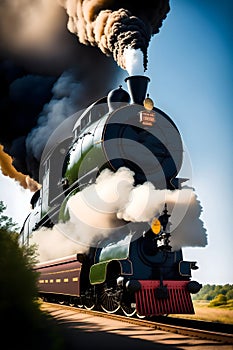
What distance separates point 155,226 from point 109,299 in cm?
222

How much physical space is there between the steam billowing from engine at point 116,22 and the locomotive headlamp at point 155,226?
5.24 metres

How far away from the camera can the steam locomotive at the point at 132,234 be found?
22.7 ft

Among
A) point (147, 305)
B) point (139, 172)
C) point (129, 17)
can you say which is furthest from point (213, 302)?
point (129, 17)

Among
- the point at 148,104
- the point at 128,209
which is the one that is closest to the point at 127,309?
the point at 128,209

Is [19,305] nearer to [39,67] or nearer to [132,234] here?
[132,234]

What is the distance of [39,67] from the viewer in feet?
53.3

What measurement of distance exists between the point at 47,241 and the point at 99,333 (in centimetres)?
507

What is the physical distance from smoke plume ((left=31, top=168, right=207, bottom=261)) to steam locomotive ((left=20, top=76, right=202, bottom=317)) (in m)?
0.16

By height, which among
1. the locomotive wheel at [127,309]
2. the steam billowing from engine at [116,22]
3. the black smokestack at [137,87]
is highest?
the steam billowing from engine at [116,22]

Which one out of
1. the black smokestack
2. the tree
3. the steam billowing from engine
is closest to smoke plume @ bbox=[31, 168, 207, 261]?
the black smokestack

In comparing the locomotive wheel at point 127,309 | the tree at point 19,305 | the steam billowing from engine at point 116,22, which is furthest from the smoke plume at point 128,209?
the steam billowing from engine at point 116,22

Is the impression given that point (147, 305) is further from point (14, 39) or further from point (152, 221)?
point (14, 39)

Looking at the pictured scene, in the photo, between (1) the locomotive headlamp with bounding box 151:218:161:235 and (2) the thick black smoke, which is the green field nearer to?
(1) the locomotive headlamp with bounding box 151:218:161:235

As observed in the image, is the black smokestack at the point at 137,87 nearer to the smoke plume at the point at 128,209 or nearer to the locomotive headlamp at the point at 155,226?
the smoke plume at the point at 128,209
